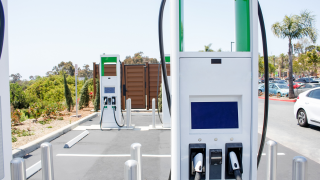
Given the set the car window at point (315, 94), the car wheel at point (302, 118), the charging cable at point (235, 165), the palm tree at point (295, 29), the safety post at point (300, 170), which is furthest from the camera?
the palm tree at point (295, 29)

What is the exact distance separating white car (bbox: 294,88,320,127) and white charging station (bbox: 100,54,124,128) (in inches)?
252

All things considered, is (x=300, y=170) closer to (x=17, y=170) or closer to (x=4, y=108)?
(x=17, y=170)

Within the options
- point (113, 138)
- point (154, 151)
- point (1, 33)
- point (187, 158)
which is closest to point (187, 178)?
point (187, 158)

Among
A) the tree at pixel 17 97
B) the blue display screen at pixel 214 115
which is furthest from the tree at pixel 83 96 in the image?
the blue display screen at pixel 214 115

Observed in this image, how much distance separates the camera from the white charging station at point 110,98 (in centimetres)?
816

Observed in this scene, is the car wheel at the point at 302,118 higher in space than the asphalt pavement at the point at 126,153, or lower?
higher

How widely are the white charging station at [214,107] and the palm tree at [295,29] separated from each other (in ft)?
64.6

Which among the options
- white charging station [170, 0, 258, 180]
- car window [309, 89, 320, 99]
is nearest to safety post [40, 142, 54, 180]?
white charging station [170, 0, 258, 180]

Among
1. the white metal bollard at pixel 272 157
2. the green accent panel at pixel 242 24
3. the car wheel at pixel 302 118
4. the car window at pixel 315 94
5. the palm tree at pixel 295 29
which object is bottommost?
the car wheel at pixel 302 118

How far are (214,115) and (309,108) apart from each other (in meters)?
7.57

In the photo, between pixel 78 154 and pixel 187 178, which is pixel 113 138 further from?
pixel 187 178

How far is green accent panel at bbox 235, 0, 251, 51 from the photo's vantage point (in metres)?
1.84

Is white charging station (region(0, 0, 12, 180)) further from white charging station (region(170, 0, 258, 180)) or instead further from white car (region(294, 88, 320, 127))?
white car (region(294, 88, 320, 127))

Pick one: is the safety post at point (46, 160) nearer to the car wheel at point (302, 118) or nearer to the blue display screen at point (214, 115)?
the blue display screen at point (214, 115)
